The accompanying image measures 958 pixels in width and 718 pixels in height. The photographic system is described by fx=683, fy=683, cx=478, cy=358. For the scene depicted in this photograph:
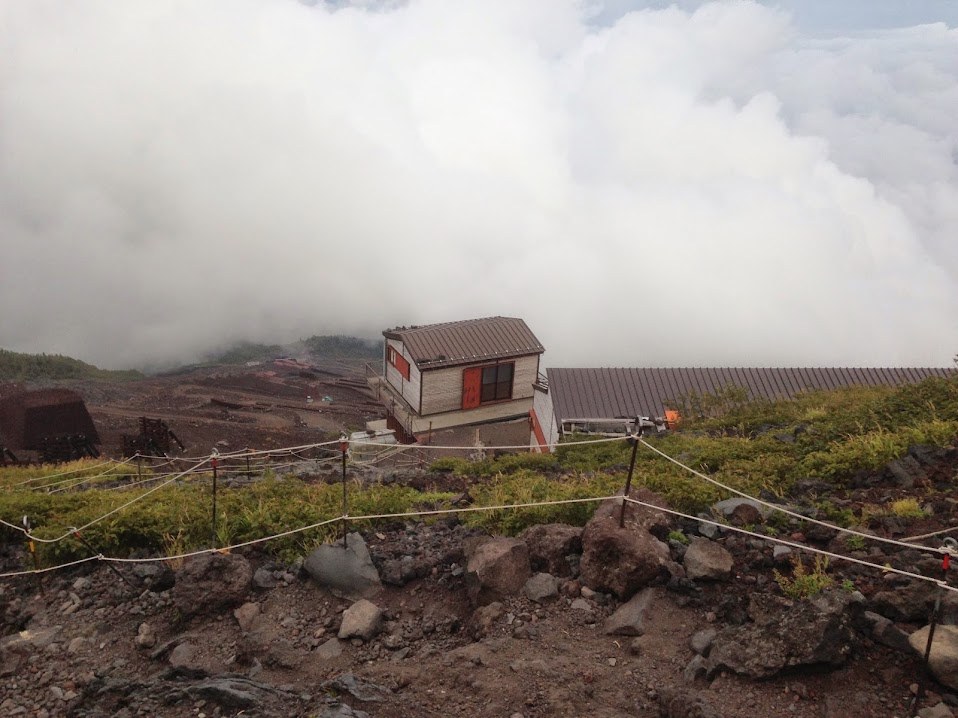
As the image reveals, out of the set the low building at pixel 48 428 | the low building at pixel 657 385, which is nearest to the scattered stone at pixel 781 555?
the low building at pixel 657 385

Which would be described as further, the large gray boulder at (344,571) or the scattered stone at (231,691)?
the large gray boulder at (344,571)

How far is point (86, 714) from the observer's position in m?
6.64

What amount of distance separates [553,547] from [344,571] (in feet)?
8.41

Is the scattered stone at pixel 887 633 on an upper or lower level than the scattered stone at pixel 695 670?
upper

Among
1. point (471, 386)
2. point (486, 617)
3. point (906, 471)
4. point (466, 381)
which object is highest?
point (466, 381)

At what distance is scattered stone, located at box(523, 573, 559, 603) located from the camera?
302 inches

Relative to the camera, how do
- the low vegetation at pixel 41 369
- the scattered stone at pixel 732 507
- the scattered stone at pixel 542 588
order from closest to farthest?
1. the scattered stone at pixel 542 588
2. the scattered stone at pixel 732 507
3. the low vegetation at pixel 41 369

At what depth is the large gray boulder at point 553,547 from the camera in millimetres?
8180

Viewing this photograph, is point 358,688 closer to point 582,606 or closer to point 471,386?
point 582,606

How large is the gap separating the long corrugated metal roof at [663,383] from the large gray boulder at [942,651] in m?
18.1

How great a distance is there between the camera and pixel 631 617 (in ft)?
23.3

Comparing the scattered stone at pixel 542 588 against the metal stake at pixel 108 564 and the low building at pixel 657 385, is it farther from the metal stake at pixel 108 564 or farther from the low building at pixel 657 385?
the low building at pixel 657 385

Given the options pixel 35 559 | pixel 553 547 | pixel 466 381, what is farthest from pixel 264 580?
pixel 466 381

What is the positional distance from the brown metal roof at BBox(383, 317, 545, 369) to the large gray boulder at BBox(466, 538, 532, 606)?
21654 mm
